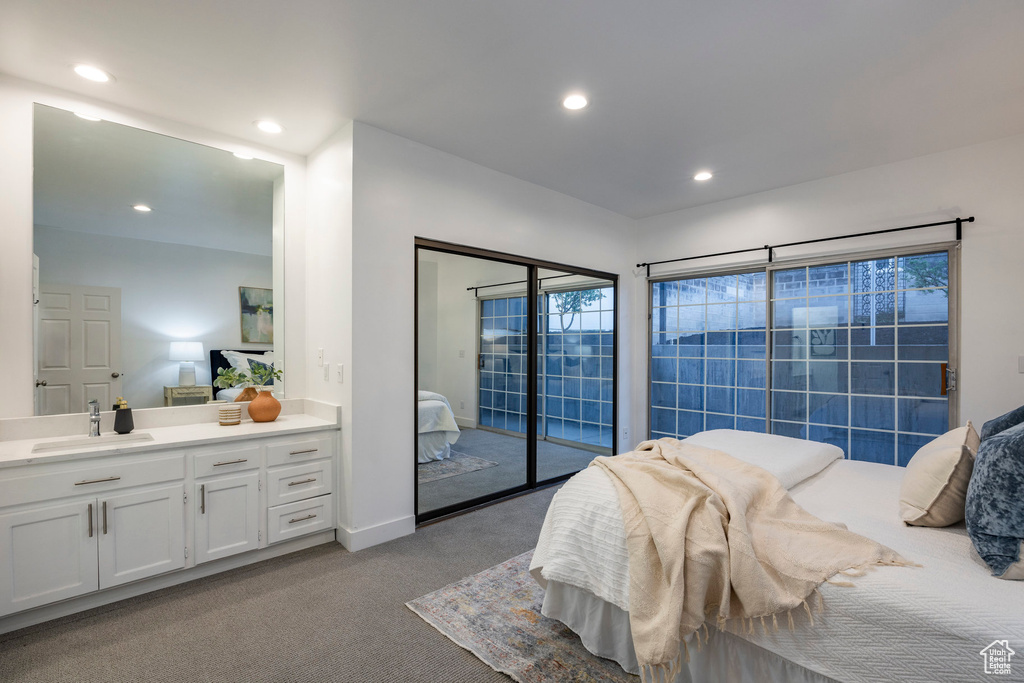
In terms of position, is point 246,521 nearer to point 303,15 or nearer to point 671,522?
point 671,522

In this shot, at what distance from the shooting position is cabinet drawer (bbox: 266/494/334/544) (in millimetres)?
2828

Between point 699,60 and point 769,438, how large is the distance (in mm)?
2209

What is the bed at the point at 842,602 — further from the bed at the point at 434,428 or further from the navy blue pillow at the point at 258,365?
the navy blue pillow at the point at 258,365

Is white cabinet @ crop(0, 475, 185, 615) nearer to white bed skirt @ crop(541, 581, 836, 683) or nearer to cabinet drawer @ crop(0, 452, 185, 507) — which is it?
cabinet drawer @ crop(0, 452, 185, 507)

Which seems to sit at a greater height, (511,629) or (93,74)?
(93,74)

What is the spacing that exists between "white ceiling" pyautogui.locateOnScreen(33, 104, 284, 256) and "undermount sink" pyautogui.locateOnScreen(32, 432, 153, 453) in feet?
4.01

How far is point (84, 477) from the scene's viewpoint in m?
2.25

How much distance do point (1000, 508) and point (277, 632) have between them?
2776mm

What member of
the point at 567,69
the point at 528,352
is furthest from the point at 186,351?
the point at 567,69

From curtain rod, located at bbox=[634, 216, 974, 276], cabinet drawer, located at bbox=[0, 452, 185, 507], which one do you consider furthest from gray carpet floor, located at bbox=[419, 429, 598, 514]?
curtain rod, located at bbox=[634, 216, 974, 276]

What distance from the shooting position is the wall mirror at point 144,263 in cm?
262

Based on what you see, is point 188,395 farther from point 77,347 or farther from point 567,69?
point 567,69

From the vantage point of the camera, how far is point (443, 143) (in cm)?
329

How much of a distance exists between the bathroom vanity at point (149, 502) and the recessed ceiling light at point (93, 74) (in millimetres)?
1870
